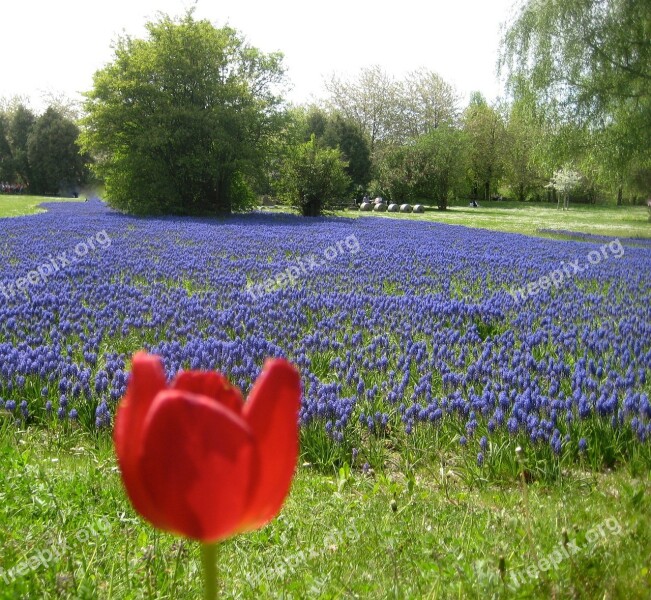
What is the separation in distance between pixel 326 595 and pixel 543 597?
26.8 inches

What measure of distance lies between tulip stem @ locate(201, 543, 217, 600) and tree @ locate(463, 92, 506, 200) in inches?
2443

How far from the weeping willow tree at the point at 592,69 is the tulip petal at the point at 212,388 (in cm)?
2374

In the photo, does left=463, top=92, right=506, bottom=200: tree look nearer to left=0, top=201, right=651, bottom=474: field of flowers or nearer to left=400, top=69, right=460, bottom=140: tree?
left=400, top=69, right=460, bottom=140: tree

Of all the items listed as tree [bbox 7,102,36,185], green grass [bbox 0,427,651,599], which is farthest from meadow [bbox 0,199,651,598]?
Result: tree [bbox 7,102,36,185]

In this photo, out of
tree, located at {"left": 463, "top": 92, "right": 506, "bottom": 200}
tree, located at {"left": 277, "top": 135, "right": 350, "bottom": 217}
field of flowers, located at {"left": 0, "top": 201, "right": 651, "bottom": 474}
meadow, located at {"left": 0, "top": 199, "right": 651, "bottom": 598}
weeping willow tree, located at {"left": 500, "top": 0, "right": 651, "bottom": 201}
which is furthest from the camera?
tree, located at {"left": 463, "top": 92, "right": 506, "bottom": 200}

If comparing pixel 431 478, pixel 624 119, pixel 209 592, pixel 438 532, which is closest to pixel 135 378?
pixel 209 592

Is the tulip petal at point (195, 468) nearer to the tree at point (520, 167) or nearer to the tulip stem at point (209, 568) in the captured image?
the tulip stem at point (209, 568)

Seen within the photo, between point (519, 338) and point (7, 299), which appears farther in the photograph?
point (7, 299)

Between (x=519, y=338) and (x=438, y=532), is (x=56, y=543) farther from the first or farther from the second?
(x=519, y=338)

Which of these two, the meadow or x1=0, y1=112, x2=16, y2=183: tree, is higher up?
x1=0, y1=112, x2=16, y2=183: tree

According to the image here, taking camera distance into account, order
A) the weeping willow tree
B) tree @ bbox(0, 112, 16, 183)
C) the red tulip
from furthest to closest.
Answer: tree @ bbox(0, 112, 16, 183) < the weeping willow tree < the red tulip

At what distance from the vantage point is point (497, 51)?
886 inches

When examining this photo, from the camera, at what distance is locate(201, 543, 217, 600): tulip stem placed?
2.12ft

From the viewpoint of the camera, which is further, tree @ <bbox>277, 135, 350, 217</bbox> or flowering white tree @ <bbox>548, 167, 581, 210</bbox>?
flowering white tree @ <bbox>548, 167, 581, 210</bbox>
